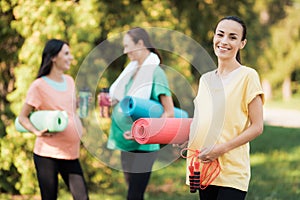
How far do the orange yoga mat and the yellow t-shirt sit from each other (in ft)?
0.43

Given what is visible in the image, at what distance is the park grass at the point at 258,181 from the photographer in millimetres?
6879

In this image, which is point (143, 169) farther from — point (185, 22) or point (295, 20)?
point (295, 20)

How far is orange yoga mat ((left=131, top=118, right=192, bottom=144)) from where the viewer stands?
3.28 m

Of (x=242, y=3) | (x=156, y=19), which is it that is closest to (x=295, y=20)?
(x=242, y=3)

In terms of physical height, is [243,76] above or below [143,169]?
above

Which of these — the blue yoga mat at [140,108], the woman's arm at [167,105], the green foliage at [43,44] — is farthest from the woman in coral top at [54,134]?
the green foliage at [43,44]

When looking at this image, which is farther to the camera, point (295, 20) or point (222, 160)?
point (295, 20)

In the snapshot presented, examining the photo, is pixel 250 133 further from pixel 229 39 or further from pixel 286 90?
pixel 286 90

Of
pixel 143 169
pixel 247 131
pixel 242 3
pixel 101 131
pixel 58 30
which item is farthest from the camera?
pixel 242 3

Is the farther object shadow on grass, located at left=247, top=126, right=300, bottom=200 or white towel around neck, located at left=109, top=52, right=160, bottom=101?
shadow on grass, located at left=247, top=126, right=300, bottom=200

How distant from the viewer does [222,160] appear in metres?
3.20

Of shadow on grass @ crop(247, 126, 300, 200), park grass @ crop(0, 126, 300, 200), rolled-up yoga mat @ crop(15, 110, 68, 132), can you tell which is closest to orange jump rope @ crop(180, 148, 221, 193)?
rolled-up yoga mat @ crop(15, 110, 68, 132)

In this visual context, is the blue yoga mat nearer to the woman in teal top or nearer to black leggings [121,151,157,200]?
the woman in teal top

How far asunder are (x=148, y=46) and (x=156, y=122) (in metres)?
1.47
